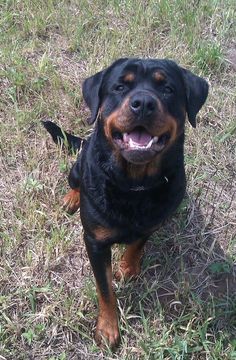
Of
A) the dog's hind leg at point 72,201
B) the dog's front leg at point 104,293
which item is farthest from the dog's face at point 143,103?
the dog's hind leg at point 72,201

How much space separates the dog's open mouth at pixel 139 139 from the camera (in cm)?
214

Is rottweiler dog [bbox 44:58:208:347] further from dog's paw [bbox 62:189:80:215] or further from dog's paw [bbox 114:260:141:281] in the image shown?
dog's paw [bbox 62:189:80:215]

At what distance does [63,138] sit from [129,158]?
3.80 feet

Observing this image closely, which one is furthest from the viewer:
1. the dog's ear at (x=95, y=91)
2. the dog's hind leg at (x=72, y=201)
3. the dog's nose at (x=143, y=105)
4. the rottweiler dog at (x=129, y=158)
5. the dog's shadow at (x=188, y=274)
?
the dog's hind leg at (x=72, y=201)

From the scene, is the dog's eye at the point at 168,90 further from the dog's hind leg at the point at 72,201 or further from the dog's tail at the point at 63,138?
the dog's tail at the point at 63,138

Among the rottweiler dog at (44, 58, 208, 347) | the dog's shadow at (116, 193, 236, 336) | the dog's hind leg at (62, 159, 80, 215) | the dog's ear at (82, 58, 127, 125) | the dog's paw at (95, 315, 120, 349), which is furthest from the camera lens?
the dog's hind leg at (62, 159, 80, 215)

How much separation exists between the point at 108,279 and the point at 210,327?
1.98 ft

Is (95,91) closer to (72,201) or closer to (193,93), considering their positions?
(193,93)

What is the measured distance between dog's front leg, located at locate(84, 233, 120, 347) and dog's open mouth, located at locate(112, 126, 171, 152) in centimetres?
49

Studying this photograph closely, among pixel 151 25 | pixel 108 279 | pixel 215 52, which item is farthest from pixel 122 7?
pixel 108 279

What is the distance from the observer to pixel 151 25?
4145mm

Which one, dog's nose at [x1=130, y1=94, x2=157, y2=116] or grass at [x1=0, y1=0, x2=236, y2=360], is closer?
dog's nose at [x1=130, y1=94, x2=157, y2=116]

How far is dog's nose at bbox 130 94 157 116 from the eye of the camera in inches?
80.4

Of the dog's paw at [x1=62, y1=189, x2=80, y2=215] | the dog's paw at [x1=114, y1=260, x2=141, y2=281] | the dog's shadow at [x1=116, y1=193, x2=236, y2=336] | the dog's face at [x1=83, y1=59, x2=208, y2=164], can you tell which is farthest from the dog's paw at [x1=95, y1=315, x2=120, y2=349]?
the dog's face at [x1=83, y1=59, x2=208, y2=164]
